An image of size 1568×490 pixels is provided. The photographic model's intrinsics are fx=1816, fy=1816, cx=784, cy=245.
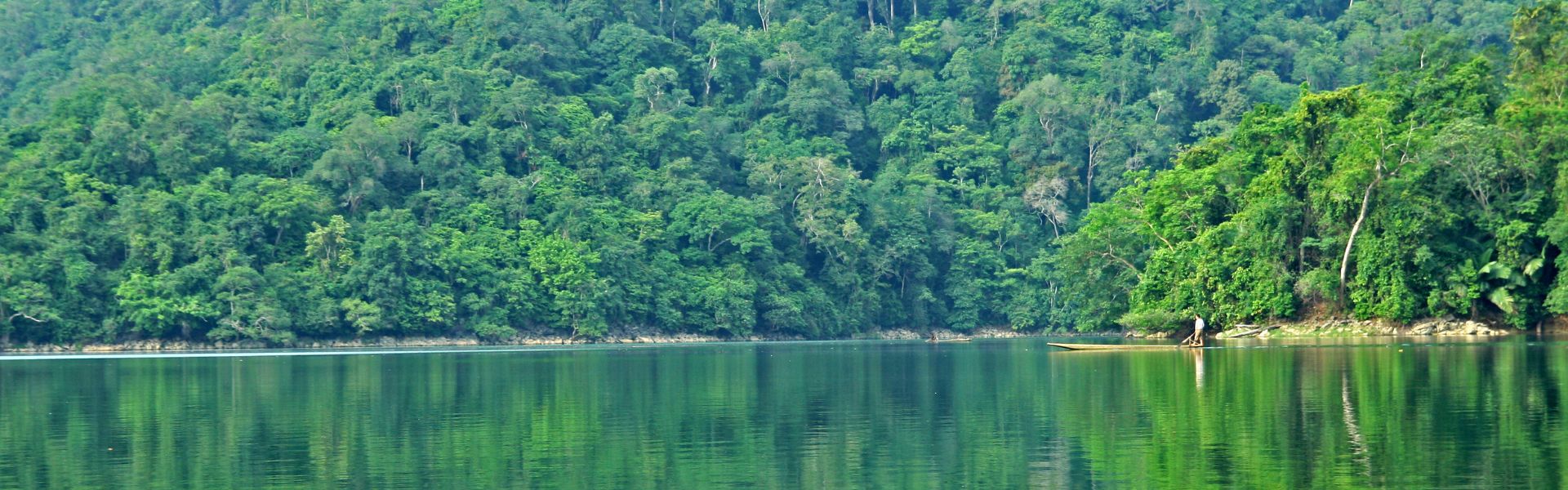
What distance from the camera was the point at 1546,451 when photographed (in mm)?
20922

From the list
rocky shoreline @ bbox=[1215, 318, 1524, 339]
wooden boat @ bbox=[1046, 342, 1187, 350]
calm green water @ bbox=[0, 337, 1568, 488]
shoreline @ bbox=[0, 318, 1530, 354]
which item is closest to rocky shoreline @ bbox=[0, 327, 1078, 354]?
shoreline @ bbox=[0, 318, 1530, 354]

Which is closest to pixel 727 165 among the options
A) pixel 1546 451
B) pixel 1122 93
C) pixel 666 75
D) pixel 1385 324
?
pixel 666 75

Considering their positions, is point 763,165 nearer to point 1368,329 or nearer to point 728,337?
point 728,337

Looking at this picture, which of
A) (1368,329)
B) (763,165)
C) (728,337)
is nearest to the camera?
(1368,329)

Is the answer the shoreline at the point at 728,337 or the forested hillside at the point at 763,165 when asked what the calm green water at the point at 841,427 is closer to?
the shoreline at the point at 728,337

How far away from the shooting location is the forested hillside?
206 ft

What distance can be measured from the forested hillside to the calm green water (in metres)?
16.5

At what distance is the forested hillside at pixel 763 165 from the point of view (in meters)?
62.8

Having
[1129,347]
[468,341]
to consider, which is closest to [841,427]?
[1129,347]

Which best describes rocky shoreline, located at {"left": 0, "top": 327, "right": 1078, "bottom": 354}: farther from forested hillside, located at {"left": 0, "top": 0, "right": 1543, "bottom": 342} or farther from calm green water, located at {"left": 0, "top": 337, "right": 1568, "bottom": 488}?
calm green water, located at {"left": 0, "top": 337, "right": 1568, "bottom": 488}

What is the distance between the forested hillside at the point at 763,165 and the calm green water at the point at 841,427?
16.5 m

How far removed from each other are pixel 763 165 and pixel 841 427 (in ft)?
267

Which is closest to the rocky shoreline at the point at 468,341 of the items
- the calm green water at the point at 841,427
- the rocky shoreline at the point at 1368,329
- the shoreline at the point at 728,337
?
the shoreline at the point at 728,337

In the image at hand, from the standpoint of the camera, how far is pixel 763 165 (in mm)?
108750
